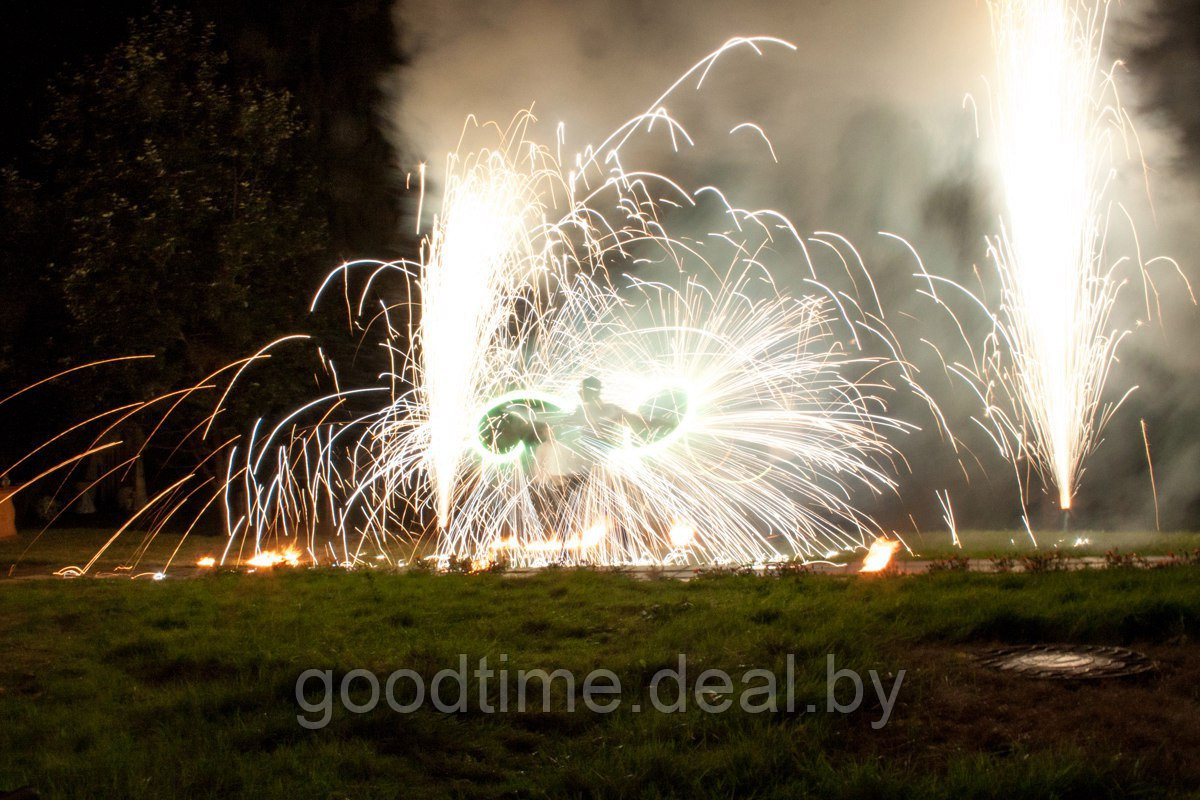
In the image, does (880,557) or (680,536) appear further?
(680,536)

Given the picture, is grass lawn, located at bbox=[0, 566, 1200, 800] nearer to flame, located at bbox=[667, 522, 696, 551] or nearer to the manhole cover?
the manhole cover

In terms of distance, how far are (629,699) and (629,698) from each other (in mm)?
16

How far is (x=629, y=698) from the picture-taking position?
5.17 metres

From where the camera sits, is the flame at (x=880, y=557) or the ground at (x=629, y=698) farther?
the flame at (x=880, y=557)

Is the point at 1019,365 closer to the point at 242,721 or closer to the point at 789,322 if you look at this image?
the point at 789,322

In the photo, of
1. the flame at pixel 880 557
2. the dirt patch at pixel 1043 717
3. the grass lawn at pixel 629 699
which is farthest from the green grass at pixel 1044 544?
the dirt patch at pixel 1043 717

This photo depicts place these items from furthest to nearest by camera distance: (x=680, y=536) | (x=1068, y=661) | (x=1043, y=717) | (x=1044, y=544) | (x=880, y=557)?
(x=680, y=536) < (x=1044, y=544) < (x=880, y=557) < (x=1068, y=661) < (x=1043, y=717)

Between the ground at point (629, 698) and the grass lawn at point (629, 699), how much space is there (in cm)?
2

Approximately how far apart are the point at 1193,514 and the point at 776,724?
14.9 metres

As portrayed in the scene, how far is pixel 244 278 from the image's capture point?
58.8 ft

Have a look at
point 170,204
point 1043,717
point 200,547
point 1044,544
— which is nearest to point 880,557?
point 1044,544

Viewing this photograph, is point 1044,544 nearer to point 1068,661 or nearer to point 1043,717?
point 1068,661

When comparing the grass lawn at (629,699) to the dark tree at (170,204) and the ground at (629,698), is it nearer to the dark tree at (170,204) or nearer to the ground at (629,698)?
the ground at (629,698)

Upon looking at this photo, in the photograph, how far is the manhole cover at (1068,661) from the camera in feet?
16.7
